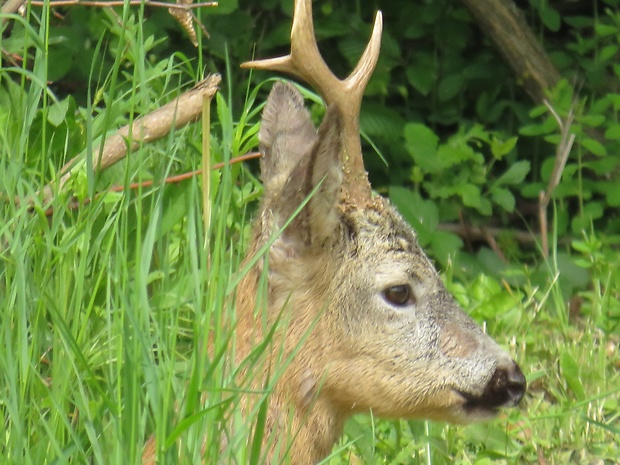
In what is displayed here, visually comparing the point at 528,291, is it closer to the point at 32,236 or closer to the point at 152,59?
the point at 152,59

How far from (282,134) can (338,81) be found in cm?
33

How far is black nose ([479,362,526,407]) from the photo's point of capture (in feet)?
11.0

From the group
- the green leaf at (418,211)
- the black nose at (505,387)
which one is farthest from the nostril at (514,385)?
the green leaf at (418,211)

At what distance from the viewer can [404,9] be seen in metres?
6.45

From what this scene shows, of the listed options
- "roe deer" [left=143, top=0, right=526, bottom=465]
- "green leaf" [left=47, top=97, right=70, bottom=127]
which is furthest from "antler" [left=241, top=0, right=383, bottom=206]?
"green leaf" [left=47, top=97, right=70, bottom=127]

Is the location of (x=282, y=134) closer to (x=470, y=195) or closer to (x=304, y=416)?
(x=304, y=416)

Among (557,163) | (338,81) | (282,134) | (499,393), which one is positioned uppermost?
(338,81)

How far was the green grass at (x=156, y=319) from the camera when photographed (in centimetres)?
257

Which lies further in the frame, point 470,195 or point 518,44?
point 518,44

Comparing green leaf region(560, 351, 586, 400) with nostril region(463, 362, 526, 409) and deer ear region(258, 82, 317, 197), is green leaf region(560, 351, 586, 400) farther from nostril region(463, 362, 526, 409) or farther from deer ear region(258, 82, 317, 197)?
deer ear region(258, 82, 317, 197)

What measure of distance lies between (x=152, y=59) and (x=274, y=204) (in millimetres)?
1951

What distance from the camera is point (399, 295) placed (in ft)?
11.1

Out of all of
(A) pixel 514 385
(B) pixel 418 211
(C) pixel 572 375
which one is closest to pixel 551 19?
(B) pixel 418 211

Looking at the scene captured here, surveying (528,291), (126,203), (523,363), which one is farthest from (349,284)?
(528,291)
